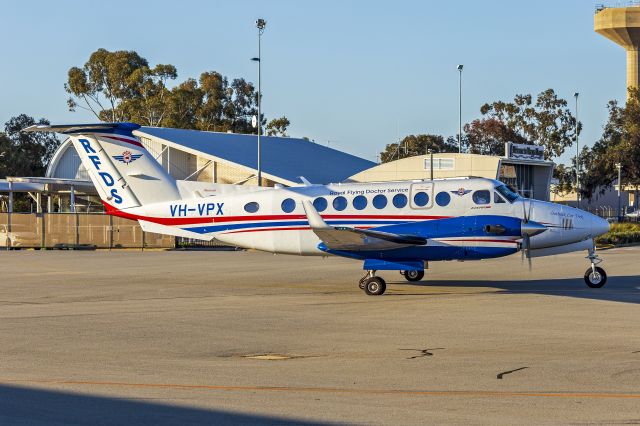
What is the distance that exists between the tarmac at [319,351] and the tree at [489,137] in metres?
92.0

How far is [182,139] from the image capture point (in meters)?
76.7

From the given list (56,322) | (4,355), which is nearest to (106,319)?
(56,322)

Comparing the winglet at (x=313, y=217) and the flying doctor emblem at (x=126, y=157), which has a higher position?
the flying doctor emblem at (x=126, y=157)

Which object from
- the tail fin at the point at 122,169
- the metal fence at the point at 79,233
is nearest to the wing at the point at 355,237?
the tail fin at the point at 122,169

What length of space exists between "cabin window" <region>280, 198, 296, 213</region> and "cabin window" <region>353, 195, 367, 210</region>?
1702 mm

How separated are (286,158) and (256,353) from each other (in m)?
64.2

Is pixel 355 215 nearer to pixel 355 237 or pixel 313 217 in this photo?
pixel 355 237

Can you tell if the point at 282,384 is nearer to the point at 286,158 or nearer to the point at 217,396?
the point at 217,396

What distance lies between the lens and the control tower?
119500mm

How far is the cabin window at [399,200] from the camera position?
81.7 feet

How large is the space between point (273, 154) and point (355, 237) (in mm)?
56054

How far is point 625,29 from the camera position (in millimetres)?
120500

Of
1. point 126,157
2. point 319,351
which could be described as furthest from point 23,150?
point 319,351

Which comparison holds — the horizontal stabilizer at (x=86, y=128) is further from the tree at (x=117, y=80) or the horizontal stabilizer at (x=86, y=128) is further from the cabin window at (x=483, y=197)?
the tree at (x=117, y=80)
